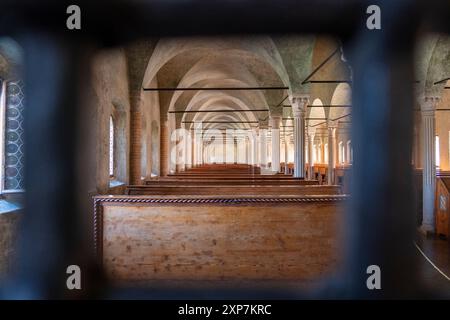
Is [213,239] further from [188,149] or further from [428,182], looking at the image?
[188,149]

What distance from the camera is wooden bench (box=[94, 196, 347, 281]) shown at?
199 inches

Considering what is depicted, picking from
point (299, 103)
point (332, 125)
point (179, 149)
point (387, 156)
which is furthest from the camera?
point (179, 149)

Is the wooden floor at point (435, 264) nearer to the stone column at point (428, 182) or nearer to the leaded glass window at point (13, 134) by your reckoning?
the stone column at point (428, 182)

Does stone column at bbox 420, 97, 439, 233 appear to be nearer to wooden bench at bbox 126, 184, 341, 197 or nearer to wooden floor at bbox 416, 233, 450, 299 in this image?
wooden floor at bbox 416, 233, 450, 299

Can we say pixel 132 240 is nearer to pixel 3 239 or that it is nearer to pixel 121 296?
pixel 121 296

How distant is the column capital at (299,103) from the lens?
11.4 meters

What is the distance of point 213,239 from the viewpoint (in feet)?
16.6

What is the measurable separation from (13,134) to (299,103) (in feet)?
27.0

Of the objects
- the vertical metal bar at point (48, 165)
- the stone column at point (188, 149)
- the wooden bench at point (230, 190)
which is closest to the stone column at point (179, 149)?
the stone column at point (188, 149)

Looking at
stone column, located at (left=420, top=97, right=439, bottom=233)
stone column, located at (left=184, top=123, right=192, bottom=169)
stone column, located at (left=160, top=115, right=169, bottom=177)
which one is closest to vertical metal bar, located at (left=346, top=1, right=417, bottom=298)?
stone column, located at (left=420, top=97, right=439, bottom=233)

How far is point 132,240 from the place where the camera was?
5.08 meters

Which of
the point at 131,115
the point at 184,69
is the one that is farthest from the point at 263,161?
the point at 131,115

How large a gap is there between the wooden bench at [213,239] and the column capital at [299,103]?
6.75 m

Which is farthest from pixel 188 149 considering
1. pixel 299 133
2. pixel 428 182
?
pixel 428 182
